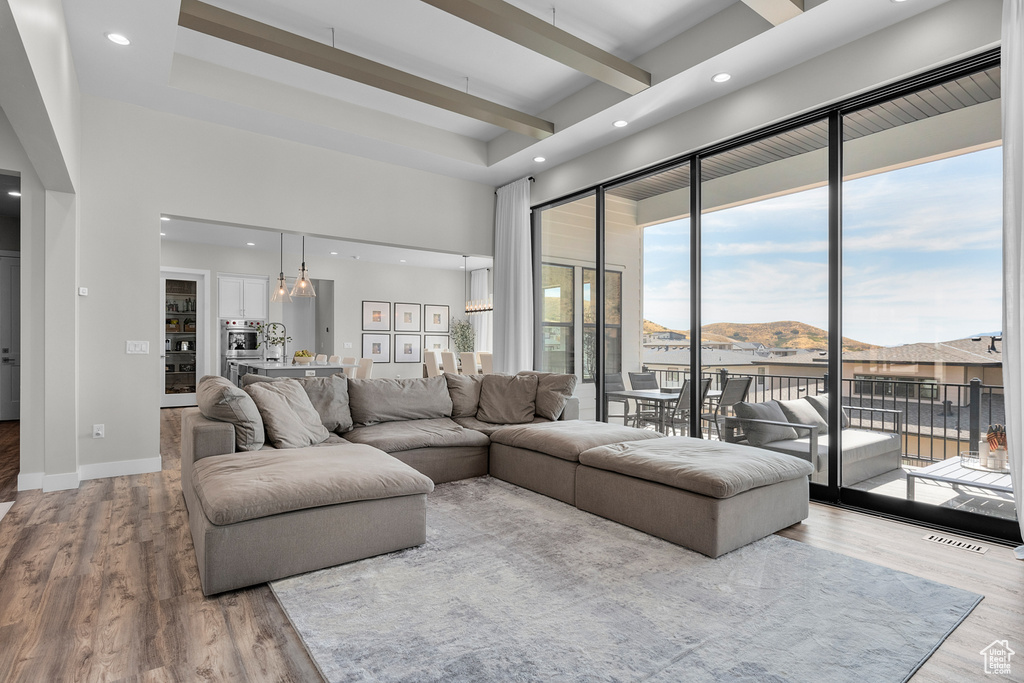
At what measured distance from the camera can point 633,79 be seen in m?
3.89

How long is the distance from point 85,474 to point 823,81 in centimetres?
595

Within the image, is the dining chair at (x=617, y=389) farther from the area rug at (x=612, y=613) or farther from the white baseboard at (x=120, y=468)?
the white baseboard at (x=120, y=468)

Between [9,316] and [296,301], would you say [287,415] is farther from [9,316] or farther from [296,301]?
[296,301]

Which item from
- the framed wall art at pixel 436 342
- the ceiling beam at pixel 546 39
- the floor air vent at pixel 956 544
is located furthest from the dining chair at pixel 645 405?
the framed wall art at pixel 436 342

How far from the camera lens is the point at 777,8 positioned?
304cm

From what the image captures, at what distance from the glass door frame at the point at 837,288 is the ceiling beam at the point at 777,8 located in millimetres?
752

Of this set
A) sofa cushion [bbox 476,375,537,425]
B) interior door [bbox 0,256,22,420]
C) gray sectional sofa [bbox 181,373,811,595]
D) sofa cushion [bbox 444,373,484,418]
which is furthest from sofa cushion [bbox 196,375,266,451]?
interior door [bbox 0,256,22,420]

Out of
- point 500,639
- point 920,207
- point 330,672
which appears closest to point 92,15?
point 330,672

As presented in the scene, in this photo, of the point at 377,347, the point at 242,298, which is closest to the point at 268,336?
the point at 242,298

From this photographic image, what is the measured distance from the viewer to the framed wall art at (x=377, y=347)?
1048cm

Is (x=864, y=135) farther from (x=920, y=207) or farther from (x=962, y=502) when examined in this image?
(x=962, y=502)

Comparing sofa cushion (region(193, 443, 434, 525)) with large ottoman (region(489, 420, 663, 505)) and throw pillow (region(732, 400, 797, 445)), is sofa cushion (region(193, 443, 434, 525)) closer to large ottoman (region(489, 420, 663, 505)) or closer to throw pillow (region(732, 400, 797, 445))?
large ottoman (region(489, 420, 663, 505))

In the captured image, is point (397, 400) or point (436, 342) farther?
point (436, 342)

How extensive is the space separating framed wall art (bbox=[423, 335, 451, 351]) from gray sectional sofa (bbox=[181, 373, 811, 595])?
6.73 metres
